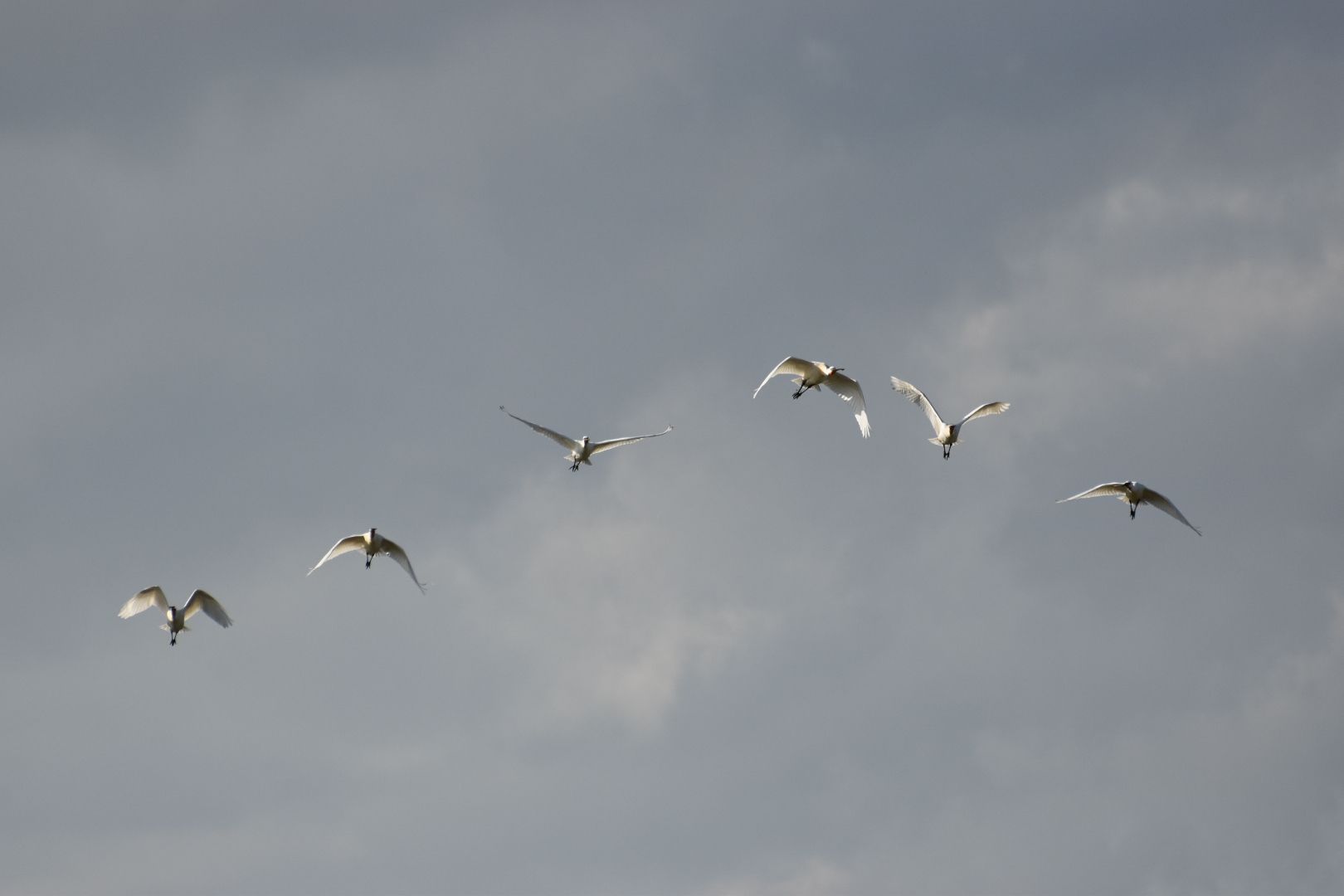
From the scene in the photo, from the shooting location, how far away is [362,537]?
88.9 meters

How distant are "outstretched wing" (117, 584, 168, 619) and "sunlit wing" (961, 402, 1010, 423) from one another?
162 ft

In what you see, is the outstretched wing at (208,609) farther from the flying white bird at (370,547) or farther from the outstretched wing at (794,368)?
the outstretched wing at (794,368)

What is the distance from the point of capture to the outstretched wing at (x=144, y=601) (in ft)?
307

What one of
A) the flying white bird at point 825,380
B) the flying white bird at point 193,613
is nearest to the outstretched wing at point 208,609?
the flying white bird at point 193,613

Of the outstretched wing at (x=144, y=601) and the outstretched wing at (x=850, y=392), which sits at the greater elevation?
the outstretched wing at (x=850, y=392)

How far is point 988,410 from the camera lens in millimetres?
87250

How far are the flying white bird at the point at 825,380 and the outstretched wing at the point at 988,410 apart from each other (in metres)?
5.94

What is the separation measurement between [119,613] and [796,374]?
143ft

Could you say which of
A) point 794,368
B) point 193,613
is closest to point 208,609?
point 193,613

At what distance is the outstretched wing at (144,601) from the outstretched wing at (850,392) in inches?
1666

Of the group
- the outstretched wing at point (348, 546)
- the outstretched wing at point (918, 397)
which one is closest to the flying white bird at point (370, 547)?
the outstretched wing at point (348, 546)

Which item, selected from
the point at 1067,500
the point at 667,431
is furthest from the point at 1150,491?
the point at 667,431

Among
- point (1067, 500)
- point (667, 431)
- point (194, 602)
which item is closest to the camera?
point (1067, 500)

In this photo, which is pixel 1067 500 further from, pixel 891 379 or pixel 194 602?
pixel 194 602
